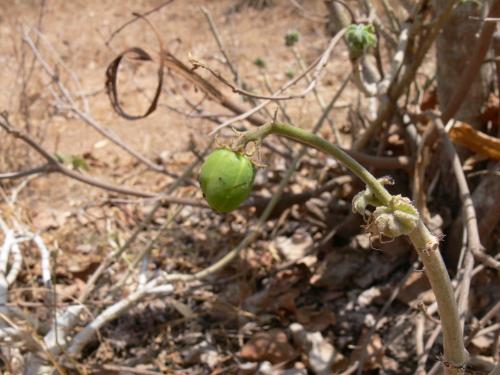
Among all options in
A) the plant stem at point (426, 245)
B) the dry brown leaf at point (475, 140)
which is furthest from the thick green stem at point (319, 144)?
the dry brown leaf at point (475, 140)

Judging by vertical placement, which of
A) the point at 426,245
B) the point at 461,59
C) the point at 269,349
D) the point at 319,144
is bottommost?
the point at 269,349

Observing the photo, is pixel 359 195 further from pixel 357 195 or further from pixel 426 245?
pixel 426 245

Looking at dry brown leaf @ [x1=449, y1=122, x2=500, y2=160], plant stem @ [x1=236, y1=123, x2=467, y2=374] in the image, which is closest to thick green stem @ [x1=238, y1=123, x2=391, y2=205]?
plant stem @ [x1=236, y1=123, x2=467, y2=374]

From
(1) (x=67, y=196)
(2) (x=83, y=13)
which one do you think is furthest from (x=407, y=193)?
(2) (x=83, y=13)

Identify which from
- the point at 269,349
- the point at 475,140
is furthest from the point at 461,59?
the point at 269,349

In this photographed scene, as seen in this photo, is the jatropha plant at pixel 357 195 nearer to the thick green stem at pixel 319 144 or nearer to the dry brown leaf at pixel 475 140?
the thick green stem at pixel 319 144

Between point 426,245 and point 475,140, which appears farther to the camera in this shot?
point 475,140

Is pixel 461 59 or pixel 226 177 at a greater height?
pixel 461 59

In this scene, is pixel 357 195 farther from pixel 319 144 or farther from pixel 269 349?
pixel 269 349
